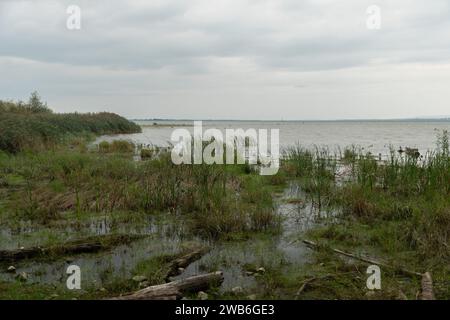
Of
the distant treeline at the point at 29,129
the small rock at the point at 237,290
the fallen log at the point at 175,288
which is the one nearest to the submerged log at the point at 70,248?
the fallen log at the point at 175,288

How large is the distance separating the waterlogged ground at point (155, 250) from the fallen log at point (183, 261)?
7 centimetres

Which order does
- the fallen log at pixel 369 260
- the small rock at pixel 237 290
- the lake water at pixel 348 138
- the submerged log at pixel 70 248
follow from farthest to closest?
the lake water at pixel 348 138, the submerged log at pixel 70 248, the fallen log at pixel 369 260, the small rock at pixel 237 290

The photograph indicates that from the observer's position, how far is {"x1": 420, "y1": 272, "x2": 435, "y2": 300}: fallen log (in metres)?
4.40

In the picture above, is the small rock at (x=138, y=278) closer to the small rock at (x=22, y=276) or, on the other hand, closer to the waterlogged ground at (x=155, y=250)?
the waterlogged ground at (x=155, y=250)

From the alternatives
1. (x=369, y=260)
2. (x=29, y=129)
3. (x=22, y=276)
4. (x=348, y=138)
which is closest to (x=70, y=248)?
(x=22, y=276)

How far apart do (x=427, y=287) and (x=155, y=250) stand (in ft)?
12.7

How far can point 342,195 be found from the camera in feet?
29.9

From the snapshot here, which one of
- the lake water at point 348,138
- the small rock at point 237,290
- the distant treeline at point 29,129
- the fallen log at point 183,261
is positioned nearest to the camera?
the small rock at point 237,290

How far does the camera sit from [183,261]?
5.67 m

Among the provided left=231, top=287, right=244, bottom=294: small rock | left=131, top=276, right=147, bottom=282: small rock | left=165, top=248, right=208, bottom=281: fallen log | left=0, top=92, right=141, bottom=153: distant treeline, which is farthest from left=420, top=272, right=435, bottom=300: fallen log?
left=0, top=92, right=141, bottom=153: distant treeline

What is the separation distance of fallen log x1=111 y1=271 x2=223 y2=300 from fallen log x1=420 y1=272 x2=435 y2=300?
236 cm

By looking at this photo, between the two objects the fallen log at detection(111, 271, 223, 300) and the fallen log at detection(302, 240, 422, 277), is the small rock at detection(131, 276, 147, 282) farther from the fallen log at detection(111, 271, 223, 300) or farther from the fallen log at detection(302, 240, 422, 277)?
the fallen log at detection(302, 240, 422, 277)

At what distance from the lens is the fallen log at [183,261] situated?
540 cm
